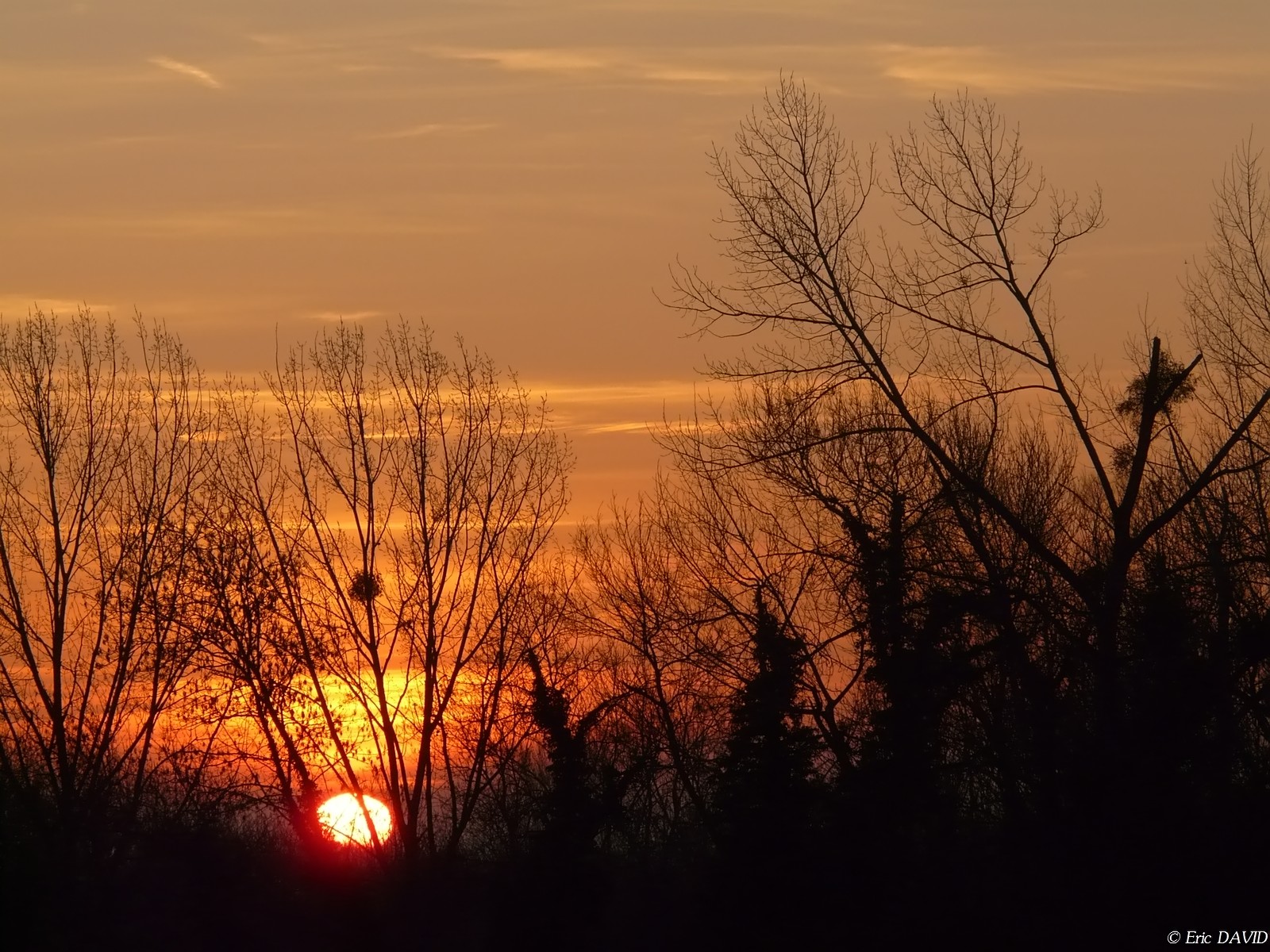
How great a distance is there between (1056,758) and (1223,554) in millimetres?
5824

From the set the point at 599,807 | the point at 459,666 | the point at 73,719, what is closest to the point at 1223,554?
the point at 599,807

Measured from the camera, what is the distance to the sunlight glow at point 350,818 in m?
31.3

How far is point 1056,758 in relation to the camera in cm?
2300

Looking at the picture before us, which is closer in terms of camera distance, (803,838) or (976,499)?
(976,499)

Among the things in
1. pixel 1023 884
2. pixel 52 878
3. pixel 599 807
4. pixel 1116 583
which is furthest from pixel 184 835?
pixel 1116 583

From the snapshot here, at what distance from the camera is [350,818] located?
1324 inches

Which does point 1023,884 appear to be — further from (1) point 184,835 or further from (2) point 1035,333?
(1) point 184,835

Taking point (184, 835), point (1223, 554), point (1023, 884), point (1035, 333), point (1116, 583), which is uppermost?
point (1035, 333)

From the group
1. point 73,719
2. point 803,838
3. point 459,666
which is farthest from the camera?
point 459,666

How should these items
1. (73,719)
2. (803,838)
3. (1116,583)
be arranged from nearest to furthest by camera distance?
(1116,583) < (803,838) < (73,719)

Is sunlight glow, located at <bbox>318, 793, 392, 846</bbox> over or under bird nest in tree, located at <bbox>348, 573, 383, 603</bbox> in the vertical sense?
under

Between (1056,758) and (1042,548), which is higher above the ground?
(1042,548)

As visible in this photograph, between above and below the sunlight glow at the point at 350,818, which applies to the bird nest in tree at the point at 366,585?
above

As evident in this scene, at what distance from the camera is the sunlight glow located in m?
31.3
